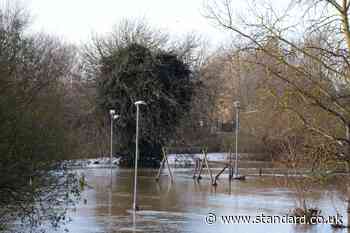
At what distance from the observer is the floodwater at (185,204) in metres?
17.3

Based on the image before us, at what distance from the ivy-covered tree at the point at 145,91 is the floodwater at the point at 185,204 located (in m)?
5.90

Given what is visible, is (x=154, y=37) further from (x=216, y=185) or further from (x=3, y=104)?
(x=3, y=104)

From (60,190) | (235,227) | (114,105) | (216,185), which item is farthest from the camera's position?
(114,105)

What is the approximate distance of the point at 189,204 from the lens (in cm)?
2319

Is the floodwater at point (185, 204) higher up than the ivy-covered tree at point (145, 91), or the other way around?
the ivy-covered tree at point (145, 91)

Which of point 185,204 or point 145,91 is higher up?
point 145,91

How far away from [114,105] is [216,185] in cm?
1107

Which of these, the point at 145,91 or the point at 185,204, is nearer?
the point at 185,204

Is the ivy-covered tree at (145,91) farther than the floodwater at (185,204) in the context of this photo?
Yes

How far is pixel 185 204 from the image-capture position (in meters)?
23.2

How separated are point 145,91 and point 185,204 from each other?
17425 mm

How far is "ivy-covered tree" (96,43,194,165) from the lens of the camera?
1566 inches

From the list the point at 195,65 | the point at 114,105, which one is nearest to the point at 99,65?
the point at 114,105

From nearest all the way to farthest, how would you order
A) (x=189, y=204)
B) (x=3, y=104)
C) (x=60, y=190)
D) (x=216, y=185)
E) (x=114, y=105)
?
(x=3, y=104)
(x=60, y=190)
(x=189, y=204)
(x=216, y=185)
(x=114, y=105)
